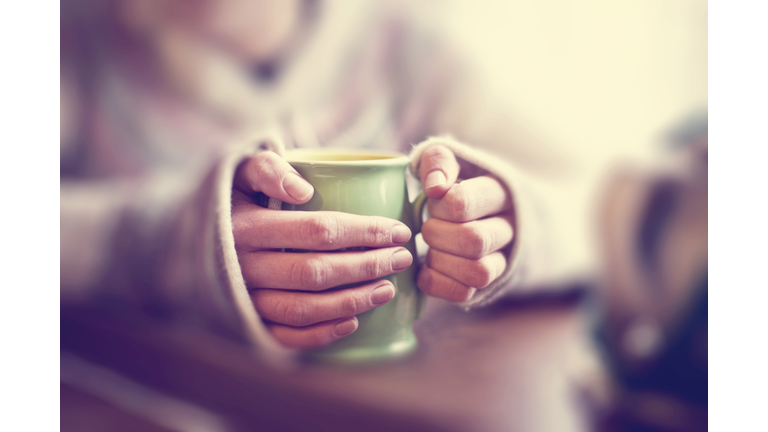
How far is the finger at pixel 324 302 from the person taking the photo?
35cm

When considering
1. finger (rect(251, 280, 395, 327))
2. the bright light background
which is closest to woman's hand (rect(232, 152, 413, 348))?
finger (rect(251, 280, 395, 327))

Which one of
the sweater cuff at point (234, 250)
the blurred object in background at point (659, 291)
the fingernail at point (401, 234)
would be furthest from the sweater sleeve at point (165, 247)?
the blurred object in background at point (659, 291)

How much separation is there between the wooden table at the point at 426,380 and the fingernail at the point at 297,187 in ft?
0.43

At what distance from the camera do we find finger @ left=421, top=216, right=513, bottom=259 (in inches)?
14.4

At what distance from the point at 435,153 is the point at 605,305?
195 millimetres

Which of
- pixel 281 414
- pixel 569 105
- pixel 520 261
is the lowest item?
pixel 281 414

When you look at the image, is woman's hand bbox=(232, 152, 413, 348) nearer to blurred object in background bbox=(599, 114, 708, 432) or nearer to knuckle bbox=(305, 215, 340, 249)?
knuckle bbox=(305, 215, 340, 249)

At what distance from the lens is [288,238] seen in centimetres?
34

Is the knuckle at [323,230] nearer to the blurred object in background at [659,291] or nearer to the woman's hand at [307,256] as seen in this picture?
the woman's hand at [307,256]

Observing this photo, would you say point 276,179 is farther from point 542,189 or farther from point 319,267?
point 542,189
